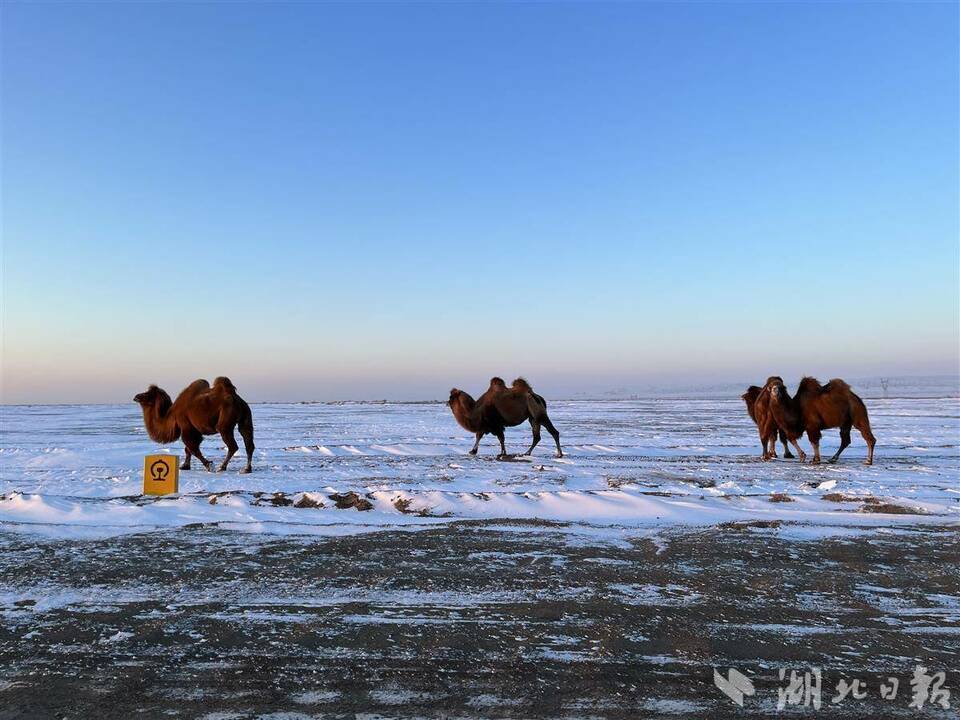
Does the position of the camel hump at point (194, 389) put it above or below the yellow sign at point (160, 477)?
above

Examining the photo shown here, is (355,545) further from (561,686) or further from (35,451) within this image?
(35,451)

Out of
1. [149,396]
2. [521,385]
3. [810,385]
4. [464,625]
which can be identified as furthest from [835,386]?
[149,396]

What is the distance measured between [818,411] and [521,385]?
6.58 m

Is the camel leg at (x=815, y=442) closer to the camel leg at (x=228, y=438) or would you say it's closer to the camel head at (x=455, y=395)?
the camel head at (x=455, y=395)

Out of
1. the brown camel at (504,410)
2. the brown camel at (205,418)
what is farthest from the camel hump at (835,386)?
the brown camel at (205,418)

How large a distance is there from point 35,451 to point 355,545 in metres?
15.5

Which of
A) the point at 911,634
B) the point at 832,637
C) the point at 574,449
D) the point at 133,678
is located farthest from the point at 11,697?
the point at 574,449

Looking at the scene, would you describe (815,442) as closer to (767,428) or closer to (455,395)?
(767,428)

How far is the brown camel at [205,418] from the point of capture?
37.5 feet

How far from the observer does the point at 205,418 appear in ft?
37.7

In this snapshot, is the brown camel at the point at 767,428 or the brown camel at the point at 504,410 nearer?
the brown camel at the point at 767,428

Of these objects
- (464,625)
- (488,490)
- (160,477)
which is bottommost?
(488,490)

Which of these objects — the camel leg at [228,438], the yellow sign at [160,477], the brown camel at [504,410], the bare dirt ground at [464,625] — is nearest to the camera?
the bare dirt ground at [464,625]

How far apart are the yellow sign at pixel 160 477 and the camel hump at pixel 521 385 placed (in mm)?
8132
